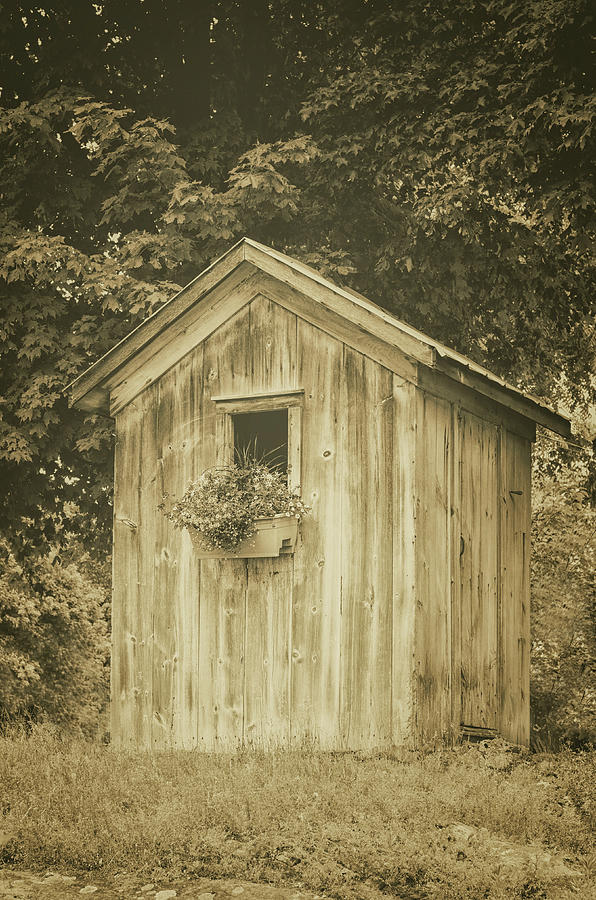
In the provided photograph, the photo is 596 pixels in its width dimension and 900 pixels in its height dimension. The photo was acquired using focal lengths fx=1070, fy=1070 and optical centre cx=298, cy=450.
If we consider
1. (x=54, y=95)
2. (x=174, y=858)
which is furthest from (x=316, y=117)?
(x=174, y=858)

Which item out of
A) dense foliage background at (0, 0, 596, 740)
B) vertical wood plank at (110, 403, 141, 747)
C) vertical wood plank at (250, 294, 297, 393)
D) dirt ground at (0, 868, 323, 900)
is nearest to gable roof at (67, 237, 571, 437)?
vertical wood plank at (250, 294, 297, 393)

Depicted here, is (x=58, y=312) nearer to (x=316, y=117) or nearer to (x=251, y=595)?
(x=316, y=117)

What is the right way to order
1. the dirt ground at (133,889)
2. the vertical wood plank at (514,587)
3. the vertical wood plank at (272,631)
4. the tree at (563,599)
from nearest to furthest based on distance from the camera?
the dirt ground at (133,889) < the vertical wood plank at (272,631) < the vertical wood plank at (514,587) < the tree at (563,599)

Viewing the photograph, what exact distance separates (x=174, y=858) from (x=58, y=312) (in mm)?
9329

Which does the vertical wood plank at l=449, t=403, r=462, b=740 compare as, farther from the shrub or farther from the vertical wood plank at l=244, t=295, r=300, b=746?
the shrub

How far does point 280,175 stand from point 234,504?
649cm

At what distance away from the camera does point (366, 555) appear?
386 inches

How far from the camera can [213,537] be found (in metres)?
9.89

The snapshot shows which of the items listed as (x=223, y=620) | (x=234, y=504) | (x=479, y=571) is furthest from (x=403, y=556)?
(x=223, y=620)

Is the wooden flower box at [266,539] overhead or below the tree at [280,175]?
below

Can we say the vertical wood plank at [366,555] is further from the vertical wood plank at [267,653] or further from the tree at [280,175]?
the tree at [280,175]

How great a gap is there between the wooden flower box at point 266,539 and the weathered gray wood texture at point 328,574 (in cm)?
18

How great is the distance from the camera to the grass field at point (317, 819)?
689 centimetres

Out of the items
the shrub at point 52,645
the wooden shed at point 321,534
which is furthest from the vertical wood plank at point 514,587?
the shrub at point 52,645
